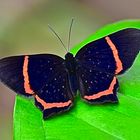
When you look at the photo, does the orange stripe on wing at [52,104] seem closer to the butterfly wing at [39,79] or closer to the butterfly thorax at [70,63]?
the butterfly wing at [39,79]

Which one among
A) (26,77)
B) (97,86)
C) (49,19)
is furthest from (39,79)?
(49,19)

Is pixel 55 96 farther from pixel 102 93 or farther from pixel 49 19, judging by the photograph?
pixel 49 19

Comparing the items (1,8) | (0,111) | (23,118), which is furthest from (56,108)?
(1,8)

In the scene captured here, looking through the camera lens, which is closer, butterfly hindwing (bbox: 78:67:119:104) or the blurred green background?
butterfly hindwing (bbox: 78:67:119:104)

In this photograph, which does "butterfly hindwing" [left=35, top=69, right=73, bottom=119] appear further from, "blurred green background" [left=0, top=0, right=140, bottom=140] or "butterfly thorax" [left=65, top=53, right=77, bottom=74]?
"blurred green background" [left=0, top=0, right=140, bottom=140]

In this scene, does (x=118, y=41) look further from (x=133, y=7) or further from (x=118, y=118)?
(x=133, y=7)

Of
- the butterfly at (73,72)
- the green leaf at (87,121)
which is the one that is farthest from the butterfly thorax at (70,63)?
the green leaf at (87,121)

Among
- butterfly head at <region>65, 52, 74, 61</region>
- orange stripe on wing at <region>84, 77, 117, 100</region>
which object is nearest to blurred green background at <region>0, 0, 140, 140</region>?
butterfly head at <region>65, 52, 74, 61</region>
